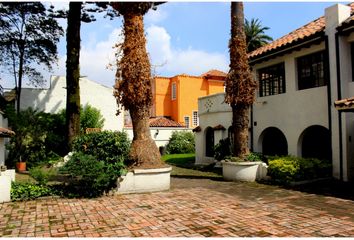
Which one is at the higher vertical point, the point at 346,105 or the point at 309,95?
the point at 309,95

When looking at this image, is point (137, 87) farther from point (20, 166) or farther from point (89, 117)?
point (89, 117)

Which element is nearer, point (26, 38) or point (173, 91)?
point (26, 38)

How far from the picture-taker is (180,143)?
33500 mm

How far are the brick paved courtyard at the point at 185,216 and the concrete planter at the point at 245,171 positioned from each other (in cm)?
250

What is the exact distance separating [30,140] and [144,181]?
12.9 metres

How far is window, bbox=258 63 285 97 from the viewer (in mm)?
16281

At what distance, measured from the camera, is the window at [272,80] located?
641 inches

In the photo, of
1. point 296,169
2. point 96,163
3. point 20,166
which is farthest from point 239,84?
point 20,166

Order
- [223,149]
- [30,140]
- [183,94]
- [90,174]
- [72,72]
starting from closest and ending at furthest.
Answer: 1. [90,174]
2. [72,72]
3. [223,149]
4. [30,140]
5. [183,94]

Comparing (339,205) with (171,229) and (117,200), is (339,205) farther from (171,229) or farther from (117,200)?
(117,200)

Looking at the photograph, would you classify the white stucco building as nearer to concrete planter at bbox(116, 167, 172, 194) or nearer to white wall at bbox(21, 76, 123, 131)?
concrete planter at bbox(116, 167, 172, 194)

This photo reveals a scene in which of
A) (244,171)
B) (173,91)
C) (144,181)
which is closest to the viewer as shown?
(144,181)

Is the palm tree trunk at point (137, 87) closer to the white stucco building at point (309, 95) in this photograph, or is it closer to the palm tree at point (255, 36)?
the white stucco building at point (309, 95)

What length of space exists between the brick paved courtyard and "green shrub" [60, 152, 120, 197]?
0.55 m
